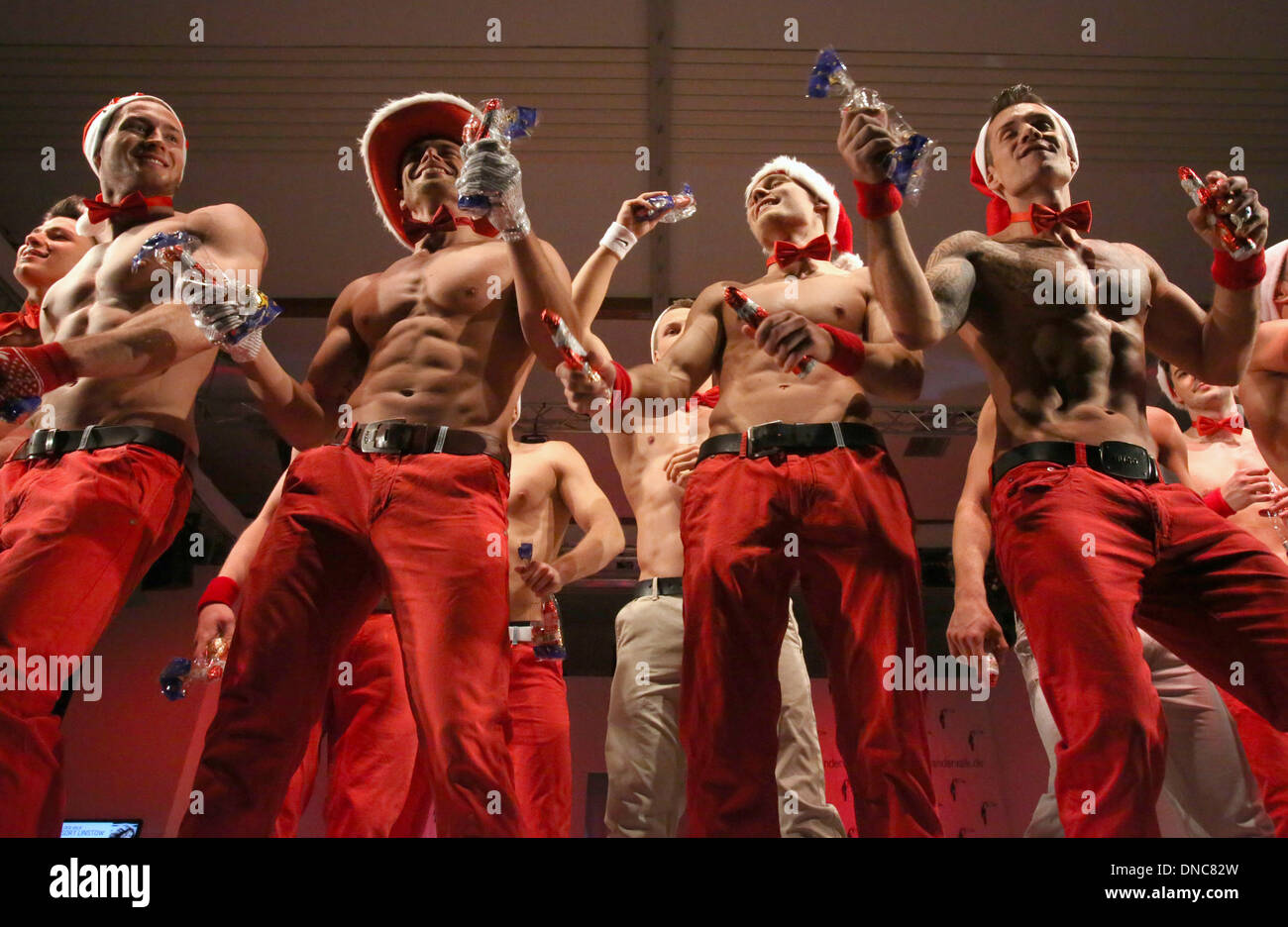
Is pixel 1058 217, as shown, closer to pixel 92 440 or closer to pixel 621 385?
pixel 621 385

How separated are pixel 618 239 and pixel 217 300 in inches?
48.2

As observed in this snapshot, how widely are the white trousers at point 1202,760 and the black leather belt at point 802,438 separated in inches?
51.8

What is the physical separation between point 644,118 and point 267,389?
3.40m

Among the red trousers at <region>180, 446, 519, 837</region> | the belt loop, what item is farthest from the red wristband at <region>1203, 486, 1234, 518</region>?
the belt loop

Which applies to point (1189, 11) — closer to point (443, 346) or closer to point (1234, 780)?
point (1234, 780)

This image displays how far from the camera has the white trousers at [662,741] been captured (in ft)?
13.0

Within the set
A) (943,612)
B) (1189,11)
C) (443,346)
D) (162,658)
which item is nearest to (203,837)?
(443,346)

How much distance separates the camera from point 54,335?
327 cm

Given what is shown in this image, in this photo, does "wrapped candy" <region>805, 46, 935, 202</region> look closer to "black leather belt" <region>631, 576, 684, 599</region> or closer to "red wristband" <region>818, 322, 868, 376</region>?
"red wristband" <region>818, 322, 868, 376</region>

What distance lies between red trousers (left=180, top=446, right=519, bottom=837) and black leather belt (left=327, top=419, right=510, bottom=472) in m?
0.03

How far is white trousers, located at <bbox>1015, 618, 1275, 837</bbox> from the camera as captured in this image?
3.74 m

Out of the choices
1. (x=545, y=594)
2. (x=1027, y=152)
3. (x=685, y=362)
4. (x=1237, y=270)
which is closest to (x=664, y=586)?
(x=545, y=594)
